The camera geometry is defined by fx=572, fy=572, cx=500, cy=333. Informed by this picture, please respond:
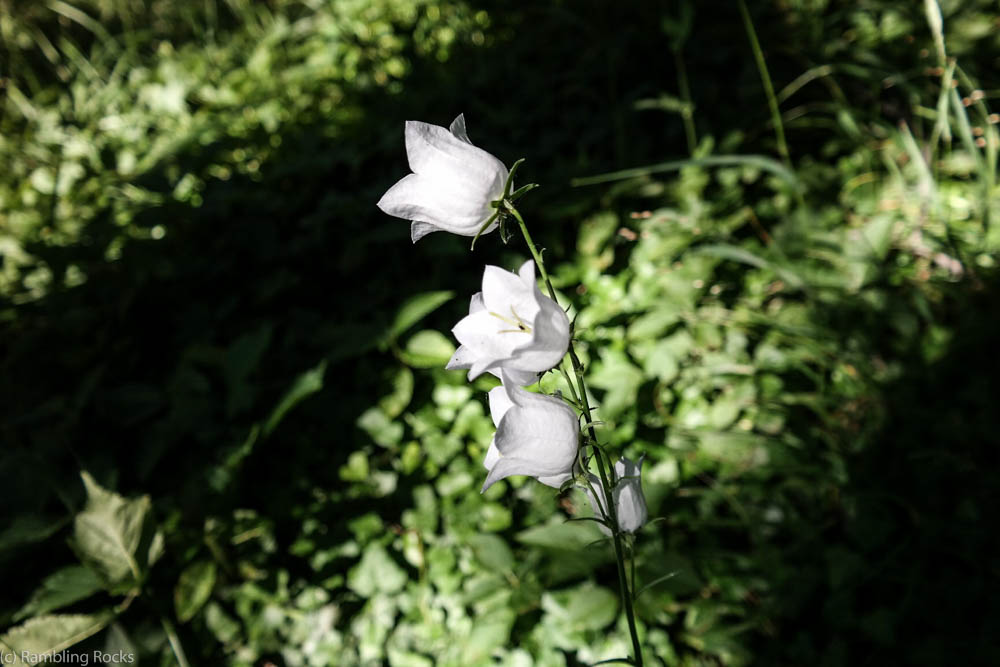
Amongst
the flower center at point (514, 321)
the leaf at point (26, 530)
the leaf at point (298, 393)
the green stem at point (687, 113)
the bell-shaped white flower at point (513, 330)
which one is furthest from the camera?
the green stem at point (687, 113)

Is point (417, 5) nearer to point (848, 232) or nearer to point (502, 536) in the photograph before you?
point (848, 232)

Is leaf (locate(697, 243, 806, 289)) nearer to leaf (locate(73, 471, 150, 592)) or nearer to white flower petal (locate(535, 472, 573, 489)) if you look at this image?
white flower petal (locate(535, 472, 573, 489))

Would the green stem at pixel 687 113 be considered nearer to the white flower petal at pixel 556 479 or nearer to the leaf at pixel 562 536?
the leaf at pixel 562 536

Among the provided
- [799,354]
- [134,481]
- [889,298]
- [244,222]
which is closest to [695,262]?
[799,354]

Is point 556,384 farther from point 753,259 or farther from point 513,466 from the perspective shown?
point 753,259

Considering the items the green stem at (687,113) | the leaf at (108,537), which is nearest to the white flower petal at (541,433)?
the leaf at (108,537)

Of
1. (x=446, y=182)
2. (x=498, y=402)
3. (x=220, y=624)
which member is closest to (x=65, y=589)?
(x=220, y=624)
